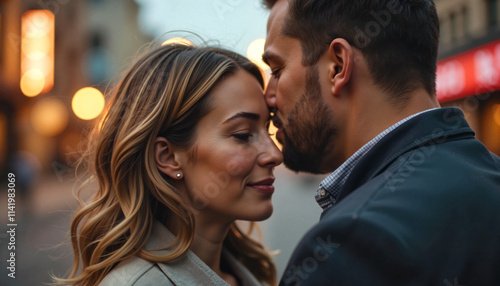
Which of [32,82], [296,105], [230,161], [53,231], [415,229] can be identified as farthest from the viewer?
[32,82]

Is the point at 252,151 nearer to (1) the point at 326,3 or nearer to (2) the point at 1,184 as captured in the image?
(1) the point at 326,3

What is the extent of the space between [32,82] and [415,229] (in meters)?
28.7

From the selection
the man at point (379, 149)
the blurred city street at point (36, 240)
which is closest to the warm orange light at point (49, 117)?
the blurred city street at point (36, 240)

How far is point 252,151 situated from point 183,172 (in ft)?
1.40

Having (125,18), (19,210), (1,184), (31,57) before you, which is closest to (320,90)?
(19,210)

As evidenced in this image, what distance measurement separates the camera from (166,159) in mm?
2875

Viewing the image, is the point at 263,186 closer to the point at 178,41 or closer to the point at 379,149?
the point at 379,149

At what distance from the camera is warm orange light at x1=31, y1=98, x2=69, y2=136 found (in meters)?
30.2

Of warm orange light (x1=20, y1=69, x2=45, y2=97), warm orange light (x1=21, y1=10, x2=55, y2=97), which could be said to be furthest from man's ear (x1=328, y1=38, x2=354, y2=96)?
warm orange light (x1=20, y1=69, x2=45, y2=97)

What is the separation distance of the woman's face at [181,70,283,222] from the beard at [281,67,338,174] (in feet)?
0.63

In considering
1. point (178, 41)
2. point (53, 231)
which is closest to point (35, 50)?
point (53, 231)

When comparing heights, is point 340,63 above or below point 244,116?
above

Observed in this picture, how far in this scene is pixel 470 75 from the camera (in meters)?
14.0

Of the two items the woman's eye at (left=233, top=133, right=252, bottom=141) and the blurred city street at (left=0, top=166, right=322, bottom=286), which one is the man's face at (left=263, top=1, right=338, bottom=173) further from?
the blurred city street at (left=0, top=166, right=322, bottom=286)
